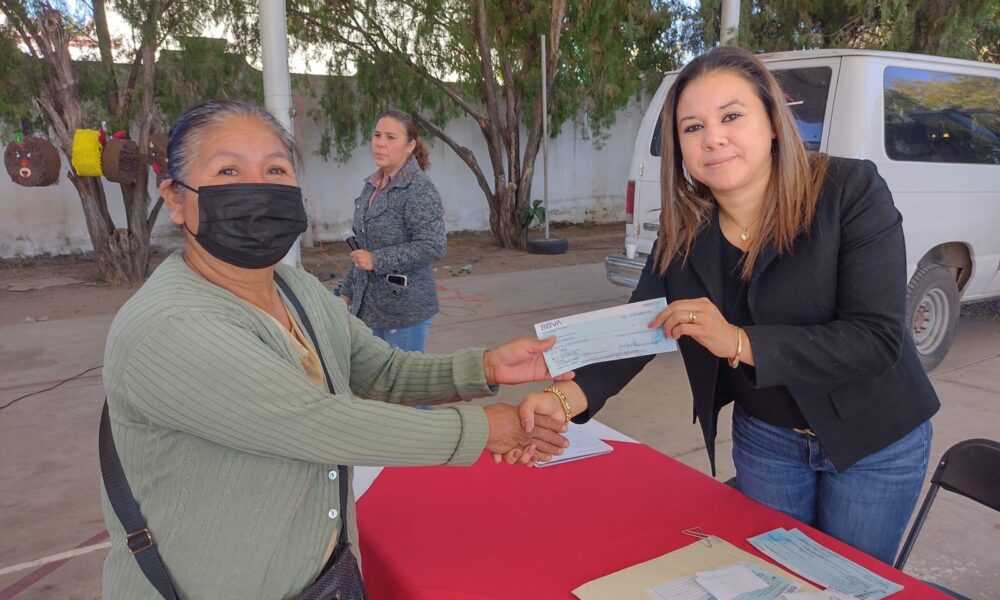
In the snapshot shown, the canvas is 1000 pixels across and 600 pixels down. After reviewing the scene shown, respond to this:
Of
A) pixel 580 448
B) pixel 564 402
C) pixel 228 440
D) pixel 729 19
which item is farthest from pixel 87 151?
pixel 228 440

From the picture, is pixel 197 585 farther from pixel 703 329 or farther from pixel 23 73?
pixel 23 73

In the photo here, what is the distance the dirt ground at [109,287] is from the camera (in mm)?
8344

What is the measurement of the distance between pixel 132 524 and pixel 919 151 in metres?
5.48

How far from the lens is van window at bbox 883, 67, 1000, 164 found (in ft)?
16.6

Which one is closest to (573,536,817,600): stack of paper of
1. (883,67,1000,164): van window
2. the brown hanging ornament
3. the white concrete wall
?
(883,67,1000,164): van window

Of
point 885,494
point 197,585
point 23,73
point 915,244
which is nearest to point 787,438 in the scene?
point 885,494

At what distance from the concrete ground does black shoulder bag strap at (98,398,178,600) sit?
2.05 m

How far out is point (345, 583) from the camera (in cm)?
152

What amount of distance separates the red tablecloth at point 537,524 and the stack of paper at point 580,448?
3cm

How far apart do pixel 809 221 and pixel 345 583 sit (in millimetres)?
1345

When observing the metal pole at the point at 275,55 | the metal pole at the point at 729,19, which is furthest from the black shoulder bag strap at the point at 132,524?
the metal pole at the point at 729,19

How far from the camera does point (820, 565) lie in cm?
161

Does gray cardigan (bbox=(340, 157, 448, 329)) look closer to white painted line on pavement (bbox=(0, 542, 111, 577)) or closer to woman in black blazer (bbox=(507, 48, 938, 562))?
white painted line on pavement (bbox=(0, 542, 111, 577))

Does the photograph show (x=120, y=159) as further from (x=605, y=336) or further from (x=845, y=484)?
(x=845, y=484)
